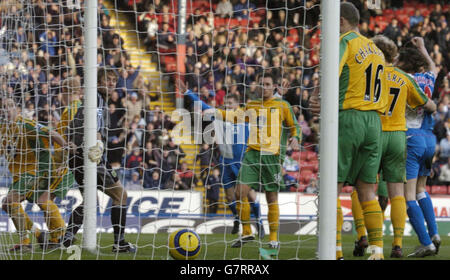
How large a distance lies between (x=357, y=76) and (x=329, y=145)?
2.61ft

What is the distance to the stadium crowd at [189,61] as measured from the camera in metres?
7.45

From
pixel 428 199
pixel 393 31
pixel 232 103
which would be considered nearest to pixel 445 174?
pixel 393 31

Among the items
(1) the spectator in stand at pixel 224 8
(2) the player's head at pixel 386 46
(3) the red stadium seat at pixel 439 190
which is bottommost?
(3) the red stadium seat at pixel 439 190

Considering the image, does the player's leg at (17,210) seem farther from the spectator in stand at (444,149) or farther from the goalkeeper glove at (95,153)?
the spectator in stand at (444,149)

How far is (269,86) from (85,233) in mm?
2508

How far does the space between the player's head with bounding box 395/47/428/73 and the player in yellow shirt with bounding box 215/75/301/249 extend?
1308 mm

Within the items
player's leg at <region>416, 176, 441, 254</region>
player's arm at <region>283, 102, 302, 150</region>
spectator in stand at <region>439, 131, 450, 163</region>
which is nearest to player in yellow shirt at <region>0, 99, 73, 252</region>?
player's arm at <region>283, 102, 302, 150</region>

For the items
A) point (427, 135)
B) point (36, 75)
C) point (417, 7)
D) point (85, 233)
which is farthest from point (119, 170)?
point (417, 7)

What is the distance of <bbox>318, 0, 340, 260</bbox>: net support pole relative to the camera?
5.06 metres

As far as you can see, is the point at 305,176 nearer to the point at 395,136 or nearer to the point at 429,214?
the point at 429,214

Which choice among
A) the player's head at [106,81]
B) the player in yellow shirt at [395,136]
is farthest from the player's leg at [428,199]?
the player's head at [106,81]

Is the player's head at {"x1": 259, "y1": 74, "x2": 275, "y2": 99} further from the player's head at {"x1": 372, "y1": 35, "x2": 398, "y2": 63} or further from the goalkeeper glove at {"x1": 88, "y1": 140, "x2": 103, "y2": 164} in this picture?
the goalkeeper glove at {"x1": 88, "y1": 140, "x2": 103, "y2": 164}

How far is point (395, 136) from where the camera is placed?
6348 mm
